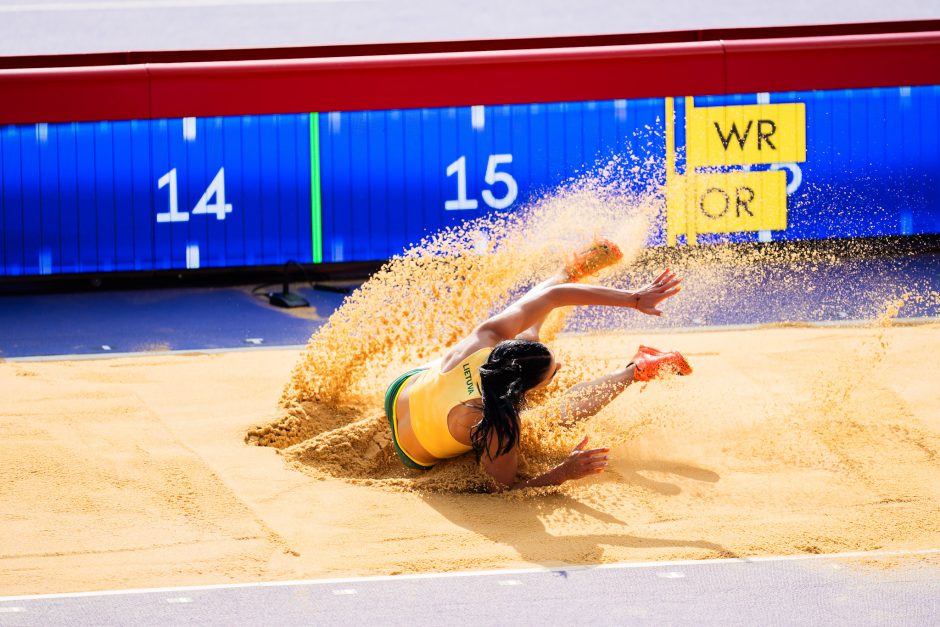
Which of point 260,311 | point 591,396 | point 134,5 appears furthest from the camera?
point 134,5

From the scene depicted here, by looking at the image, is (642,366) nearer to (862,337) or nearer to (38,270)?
(862,337)

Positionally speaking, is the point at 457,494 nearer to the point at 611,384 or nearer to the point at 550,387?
the point at 611,384

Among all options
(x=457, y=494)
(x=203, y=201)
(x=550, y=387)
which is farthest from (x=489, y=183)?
(x=457, y=494)

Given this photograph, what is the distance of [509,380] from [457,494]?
24.9 inches

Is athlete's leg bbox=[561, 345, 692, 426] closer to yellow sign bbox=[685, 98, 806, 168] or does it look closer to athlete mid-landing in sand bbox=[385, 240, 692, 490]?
athlete mid-landing in sand bbox=[385, 240, 692, 490]

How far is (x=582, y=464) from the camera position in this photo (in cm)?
536

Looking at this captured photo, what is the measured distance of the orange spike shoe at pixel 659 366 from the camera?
623 cm

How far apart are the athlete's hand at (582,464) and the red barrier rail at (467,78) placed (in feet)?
16.4

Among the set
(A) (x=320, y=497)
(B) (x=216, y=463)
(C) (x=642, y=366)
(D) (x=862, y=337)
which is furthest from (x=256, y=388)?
(D) (x=862, y=337)

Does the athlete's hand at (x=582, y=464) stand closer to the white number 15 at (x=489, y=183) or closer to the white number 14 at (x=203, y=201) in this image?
the white number 15 at (x=489, y=183)

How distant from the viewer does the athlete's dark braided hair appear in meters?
5.20

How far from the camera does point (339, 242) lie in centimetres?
998

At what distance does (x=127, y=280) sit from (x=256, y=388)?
341 cm

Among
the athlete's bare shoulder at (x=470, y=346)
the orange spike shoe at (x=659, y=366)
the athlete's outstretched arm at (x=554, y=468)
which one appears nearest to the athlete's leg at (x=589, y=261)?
the orange spike shoe at (x=659, y=366)
